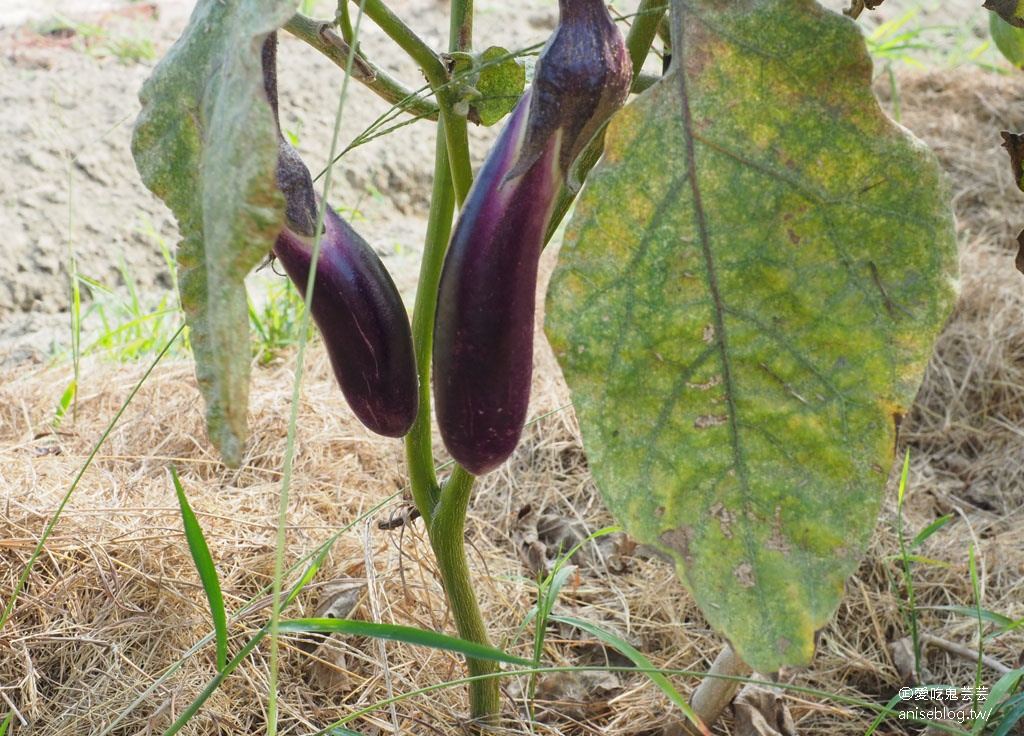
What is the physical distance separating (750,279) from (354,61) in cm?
31

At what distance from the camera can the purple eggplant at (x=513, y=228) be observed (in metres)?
0.49

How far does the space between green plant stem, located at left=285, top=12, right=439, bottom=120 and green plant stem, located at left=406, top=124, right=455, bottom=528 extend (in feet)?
0.17

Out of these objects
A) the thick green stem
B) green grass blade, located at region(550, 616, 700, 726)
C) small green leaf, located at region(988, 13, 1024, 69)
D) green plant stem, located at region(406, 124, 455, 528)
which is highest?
small green leaf, located at region(988, 13, 1024, 69)

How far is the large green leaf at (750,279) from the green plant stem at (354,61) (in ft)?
0.75

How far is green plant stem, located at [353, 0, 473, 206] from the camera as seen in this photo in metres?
0.59

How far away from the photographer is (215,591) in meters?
0.69

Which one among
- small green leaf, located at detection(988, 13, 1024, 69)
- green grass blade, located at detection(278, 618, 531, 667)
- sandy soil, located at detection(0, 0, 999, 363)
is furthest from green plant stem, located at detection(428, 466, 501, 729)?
sandy soil, located at detection(0, 0, 999, 363)

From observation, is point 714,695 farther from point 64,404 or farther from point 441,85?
point 64,404

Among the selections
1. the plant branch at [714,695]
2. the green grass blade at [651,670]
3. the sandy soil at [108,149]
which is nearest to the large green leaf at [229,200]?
the green grass blade at [651,670]

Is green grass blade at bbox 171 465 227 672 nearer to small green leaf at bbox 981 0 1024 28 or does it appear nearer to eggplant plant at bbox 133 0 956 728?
eggplant plant at bbox 133 0 956 728

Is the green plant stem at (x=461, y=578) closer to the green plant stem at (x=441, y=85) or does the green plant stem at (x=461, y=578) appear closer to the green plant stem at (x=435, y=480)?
the green plant stem at (x=435, y=480)

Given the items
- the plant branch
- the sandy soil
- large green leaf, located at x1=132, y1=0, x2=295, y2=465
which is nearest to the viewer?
large green leaf, located at x1=132, y1=0, x2=295, y2=465

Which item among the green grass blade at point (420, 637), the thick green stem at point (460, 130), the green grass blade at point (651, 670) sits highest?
the thick green stem at point (460, 130)

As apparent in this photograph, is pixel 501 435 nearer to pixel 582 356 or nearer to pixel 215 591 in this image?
pixel 582 356
